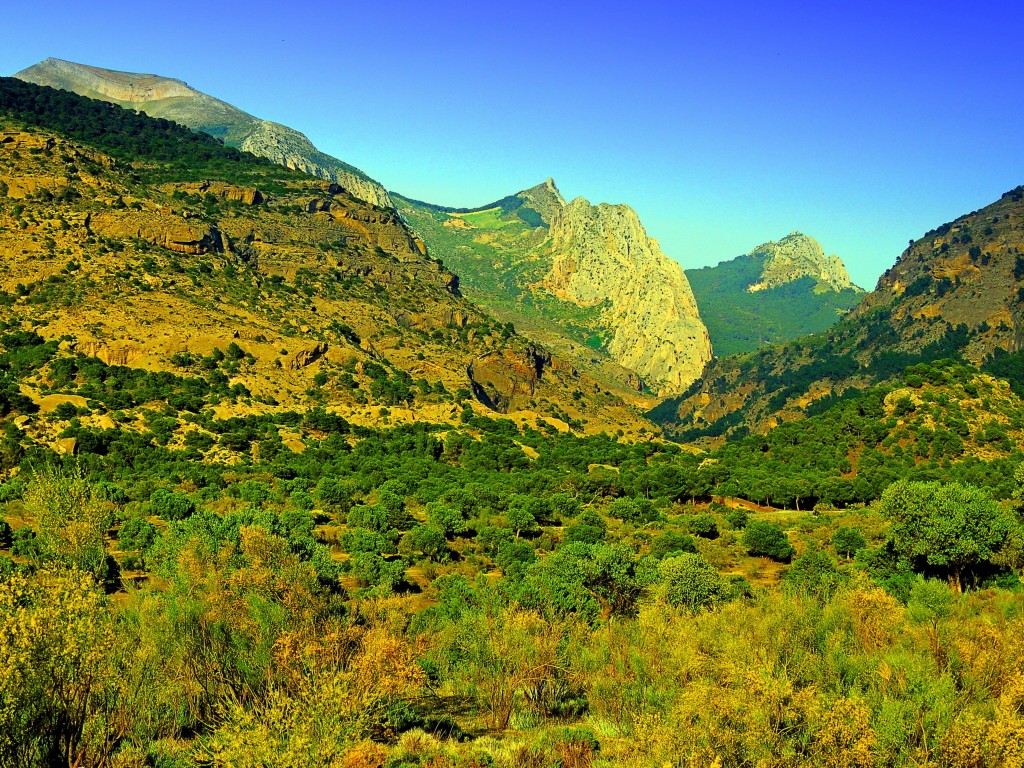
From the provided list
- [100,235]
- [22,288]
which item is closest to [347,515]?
[22,288]

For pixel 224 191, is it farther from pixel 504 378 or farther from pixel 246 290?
pixel 504 378

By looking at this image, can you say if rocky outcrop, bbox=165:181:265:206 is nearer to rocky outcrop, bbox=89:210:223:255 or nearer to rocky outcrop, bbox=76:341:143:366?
rocky outcrop, bbox=89:210:223:255

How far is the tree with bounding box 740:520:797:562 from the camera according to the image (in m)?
58.9

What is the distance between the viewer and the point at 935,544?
47.2 metres

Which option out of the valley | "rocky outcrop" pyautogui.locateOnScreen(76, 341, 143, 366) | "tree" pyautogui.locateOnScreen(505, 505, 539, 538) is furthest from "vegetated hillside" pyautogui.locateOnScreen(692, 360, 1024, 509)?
"rocky outcrop" pyautogui.locateOnScreen(76, 341, 143, 366)

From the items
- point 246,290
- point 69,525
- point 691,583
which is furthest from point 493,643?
point 246,290

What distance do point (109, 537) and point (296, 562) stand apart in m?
23.3

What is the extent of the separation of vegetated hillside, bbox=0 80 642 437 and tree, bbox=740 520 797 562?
47498mm

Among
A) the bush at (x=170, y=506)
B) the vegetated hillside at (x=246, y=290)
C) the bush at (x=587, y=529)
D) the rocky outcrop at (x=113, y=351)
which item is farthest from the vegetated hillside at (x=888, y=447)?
the rocky outcrop at (x=113, y=351)

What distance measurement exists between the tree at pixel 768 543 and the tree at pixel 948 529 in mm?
8886

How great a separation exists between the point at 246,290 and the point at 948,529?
9013cm

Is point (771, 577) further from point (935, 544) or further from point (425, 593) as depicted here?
point (425, 593)

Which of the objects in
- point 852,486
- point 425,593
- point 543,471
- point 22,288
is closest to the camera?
point 425,593

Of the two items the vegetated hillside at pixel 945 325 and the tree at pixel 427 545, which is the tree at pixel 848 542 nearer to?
the tree at pixel 427 545
